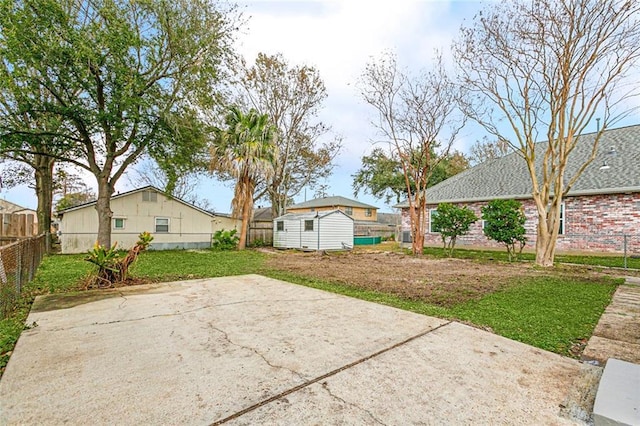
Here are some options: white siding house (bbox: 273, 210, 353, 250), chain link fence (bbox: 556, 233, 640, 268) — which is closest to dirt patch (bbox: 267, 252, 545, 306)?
chain link fence (bbox: 556, 233, 640, 268)

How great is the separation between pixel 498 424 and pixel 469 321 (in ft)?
7.54

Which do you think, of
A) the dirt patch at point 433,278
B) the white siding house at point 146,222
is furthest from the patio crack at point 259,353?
the white siding house at point 146,222

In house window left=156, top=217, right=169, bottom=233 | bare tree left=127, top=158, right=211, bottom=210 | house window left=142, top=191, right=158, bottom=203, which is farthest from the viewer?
bare tree left=127, top=158, right=211, bottom=210

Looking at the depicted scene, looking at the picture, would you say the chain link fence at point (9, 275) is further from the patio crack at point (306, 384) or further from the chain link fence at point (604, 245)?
the chain link fence at point (604, 245)

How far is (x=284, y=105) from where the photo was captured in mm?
19344

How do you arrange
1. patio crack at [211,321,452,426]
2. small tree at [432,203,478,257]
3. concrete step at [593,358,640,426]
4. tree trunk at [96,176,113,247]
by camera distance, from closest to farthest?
1. concrete step at [593,358,640,426]
2. patio crack at [211,321,452,426]
3. small tree at [432,203,478,257]
4. tree trunk at [96,176,113,247]

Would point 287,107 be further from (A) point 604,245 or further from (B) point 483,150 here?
(B) point 483,150

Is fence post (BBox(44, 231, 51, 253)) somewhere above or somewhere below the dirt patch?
above

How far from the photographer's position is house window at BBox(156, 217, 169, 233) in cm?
1623

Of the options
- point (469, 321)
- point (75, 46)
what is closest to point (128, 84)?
point (75, 46)

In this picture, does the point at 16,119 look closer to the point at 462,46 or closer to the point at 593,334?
the point at 462,46

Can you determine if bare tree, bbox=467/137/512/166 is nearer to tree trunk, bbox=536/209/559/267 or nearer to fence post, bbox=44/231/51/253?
tree trunk, bbox=536/209/559/267

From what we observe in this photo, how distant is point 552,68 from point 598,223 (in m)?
6.55

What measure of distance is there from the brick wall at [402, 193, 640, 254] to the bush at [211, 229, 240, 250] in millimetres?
14035
